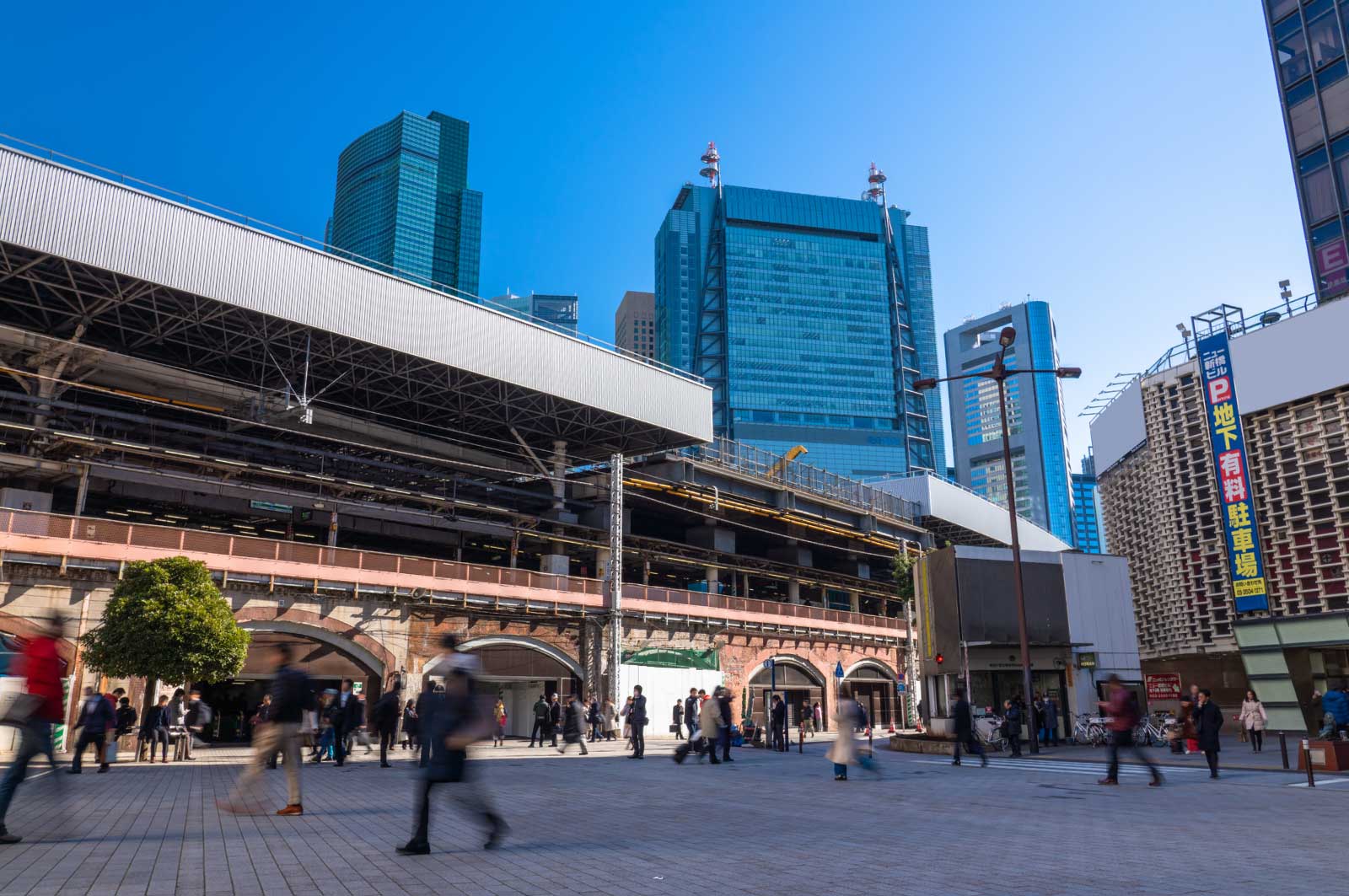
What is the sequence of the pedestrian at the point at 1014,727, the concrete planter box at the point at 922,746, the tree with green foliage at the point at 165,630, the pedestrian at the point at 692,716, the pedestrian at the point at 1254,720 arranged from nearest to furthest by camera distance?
the tree with green foliage at the point at 165,630
the pedestrian at the point at 1014,727
the pedestrian at the point at 692,716
the concrete planter box at the point at 922,746
the pedestrian at the point at 1254,720

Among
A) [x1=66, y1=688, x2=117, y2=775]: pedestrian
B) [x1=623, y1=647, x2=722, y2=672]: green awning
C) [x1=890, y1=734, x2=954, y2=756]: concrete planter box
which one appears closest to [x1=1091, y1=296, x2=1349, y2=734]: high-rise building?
[x1=890, y1=734, x2=954, y2=756]: concrete planter box

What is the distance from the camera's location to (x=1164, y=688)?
2741cm

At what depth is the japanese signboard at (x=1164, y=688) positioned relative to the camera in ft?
89.7

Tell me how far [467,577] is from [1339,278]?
1318 inches

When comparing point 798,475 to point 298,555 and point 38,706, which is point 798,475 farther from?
point 38,706

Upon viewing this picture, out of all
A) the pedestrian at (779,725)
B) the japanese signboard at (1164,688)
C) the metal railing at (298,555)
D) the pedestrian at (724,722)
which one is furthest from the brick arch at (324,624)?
the japanese signboard at (1164,688)

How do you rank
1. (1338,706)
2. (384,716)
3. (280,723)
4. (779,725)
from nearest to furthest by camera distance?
→ (280,723) → (384,716) → (1338,706) → (779,725)

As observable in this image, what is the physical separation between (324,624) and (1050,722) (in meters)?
22.8

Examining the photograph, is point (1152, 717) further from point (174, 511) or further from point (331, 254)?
point (174, 511)

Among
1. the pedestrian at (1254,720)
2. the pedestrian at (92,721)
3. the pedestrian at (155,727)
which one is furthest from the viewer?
the pedestrian at (1254,720)

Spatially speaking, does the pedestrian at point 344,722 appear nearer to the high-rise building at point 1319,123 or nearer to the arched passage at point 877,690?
the high-rise building at point 1319,123

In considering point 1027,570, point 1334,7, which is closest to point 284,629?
point 1027,570

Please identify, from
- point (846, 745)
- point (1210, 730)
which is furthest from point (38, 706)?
point (1210, 730)

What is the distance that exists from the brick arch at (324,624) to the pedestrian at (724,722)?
54.8ft
